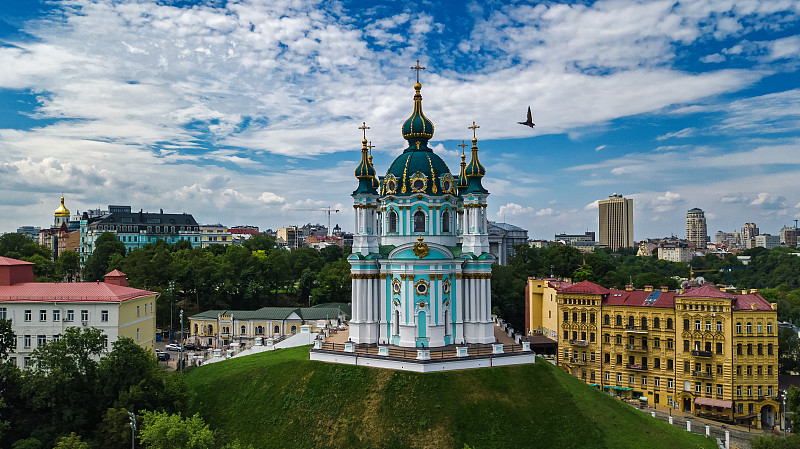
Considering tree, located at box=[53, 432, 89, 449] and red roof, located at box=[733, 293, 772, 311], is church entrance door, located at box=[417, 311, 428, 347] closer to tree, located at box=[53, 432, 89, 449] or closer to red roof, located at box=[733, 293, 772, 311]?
tree, located at box=[53, 432, 89, 449]

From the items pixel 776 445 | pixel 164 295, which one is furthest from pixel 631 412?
pixel 164 295

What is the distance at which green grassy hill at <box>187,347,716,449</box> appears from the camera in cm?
3058

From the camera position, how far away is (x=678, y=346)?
47281 millimetres

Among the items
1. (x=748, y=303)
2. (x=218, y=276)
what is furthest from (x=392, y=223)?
(x=218, y=276)

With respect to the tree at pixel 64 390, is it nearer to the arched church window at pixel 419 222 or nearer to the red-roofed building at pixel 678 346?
the arched church window at pixel 419 222

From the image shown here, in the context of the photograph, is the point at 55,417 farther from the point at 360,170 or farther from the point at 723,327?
the point at 723,327

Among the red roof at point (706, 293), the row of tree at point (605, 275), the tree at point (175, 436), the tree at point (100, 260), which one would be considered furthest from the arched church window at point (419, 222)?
→ the tree at point (100, 260)

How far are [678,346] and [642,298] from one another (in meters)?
4.68

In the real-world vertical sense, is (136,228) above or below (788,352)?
above

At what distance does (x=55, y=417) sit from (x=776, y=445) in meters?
36.3

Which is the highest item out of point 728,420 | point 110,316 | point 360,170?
point 360,170

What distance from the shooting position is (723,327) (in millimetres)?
45250

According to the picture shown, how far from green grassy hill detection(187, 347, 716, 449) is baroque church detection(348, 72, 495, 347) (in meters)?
4.40

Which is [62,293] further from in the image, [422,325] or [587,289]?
[587,289]
